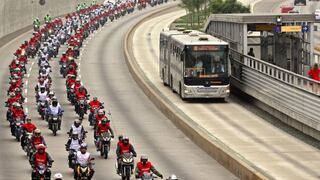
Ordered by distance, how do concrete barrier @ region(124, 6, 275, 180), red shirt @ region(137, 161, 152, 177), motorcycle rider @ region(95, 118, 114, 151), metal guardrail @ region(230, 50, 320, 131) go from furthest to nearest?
metal guardrail @ region(230, 50, 320, 131) → motorcycle rider @ region(95, 118, 114, 151) → concrete barrier @ region(124, 6, 275, 180) → red shirt @ region(137, 161, 152, 177)

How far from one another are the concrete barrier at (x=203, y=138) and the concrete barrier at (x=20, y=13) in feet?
103

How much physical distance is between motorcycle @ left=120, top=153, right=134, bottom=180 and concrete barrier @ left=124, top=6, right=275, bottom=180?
288cm

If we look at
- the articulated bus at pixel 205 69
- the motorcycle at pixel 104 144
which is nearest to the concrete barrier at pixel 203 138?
the articulated bus at pixel 205 69

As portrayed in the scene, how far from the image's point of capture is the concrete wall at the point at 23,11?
91062 millimetres

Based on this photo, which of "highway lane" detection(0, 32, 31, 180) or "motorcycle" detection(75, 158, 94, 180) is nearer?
"motorcycle" detection(75, 158, 94, 180)

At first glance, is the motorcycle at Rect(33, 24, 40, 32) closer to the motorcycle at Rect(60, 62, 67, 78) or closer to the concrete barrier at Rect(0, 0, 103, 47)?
the concrete barrier at Rect(0, 0, 103, 47)

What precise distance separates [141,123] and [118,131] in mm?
2607

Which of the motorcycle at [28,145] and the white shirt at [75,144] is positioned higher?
the white shirt at [75,144]

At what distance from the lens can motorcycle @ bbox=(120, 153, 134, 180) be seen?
95.2 ft

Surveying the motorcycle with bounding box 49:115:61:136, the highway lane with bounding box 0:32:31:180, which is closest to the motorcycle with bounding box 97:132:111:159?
the highway lane with bounding box 0:32:31:180

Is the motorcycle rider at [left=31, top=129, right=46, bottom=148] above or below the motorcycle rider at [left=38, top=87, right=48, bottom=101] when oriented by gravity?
above

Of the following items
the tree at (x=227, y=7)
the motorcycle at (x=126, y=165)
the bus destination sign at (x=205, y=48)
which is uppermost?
the bus destination sign at (x=205, y=48)

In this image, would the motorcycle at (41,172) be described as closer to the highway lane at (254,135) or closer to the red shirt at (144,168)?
the red shirt at (144,168)

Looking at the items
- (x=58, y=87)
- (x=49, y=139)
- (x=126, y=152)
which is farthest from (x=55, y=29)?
(x=126, y=152)
